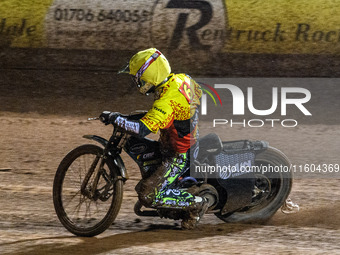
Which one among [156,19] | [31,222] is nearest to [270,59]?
[156,19]

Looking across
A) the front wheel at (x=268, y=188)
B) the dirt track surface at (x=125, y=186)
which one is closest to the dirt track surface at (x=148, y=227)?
the dirt track surface at (x=125, y=186)

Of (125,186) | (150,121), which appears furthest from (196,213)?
(125,186)

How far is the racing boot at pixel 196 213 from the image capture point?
5.91m

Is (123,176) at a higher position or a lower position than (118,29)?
lower

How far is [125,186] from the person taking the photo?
25.2 feet

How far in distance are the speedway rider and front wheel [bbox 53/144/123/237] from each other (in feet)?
0.96

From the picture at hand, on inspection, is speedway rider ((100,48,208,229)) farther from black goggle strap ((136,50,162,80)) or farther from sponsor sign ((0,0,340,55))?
sponsor sign ((0,0,340,55))

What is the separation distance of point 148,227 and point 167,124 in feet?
3.71

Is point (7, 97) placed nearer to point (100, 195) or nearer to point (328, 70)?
point (328, 70)

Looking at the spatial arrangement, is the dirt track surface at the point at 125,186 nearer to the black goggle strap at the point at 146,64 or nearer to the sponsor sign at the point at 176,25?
the sponsor sign at the point at 176,25

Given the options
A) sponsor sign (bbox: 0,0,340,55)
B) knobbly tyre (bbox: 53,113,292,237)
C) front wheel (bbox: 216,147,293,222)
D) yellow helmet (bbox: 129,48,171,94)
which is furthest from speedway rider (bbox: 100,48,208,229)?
sponsor sign (bbox: 0,0,340,55)

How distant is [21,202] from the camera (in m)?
7.11

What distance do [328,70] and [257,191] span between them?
6.66 metres

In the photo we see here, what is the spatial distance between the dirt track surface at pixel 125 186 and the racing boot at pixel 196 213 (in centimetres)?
10
